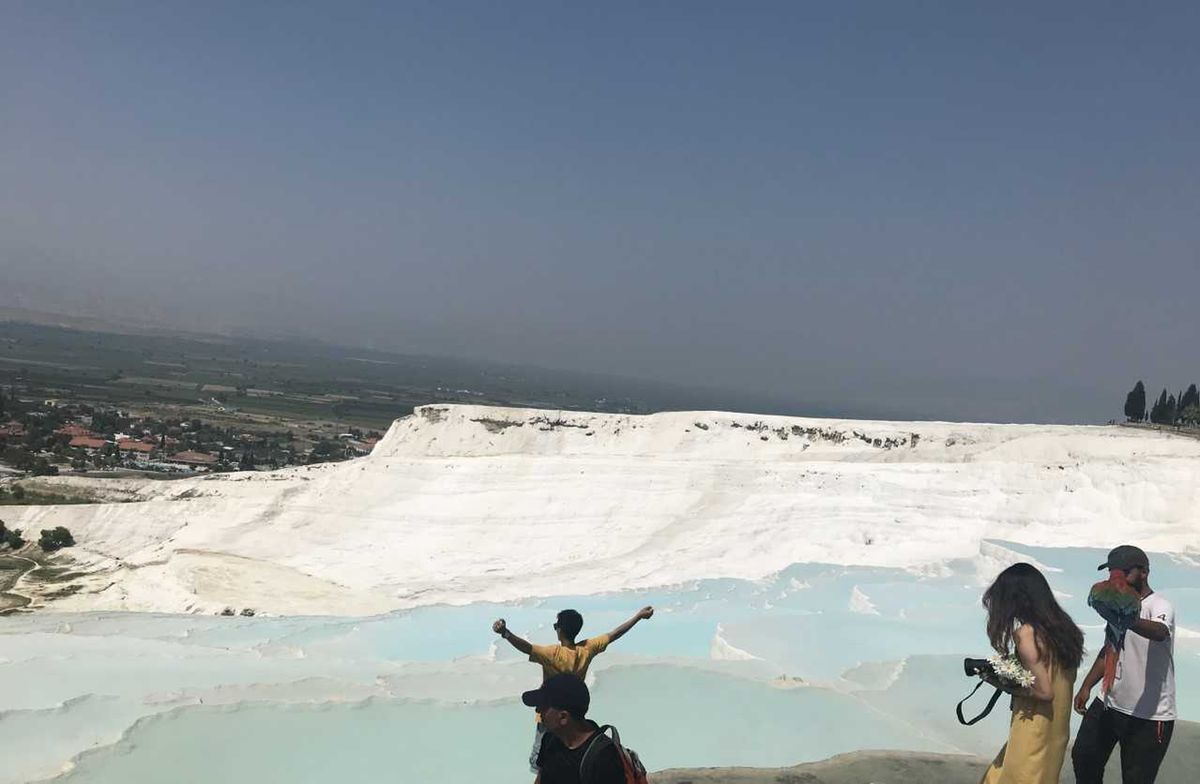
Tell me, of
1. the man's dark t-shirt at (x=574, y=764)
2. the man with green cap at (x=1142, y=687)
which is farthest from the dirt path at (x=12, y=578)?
the man with green cap at (x=1142, y=687)

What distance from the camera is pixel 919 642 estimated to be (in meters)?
7.98

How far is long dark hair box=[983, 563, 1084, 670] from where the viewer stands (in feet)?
9.18

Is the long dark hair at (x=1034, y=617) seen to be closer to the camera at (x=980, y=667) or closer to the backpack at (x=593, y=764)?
the camera at (x=980, y=667)

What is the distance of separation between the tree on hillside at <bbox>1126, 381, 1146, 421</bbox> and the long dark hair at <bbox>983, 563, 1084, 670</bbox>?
44.0 meters

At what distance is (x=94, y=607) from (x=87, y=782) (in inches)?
574

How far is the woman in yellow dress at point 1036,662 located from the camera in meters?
2.80

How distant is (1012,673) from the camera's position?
2820 millimetres

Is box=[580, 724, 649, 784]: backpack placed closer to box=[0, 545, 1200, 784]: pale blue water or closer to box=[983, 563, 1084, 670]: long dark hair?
box=[983, 563, 1084, 670]: long dark hair

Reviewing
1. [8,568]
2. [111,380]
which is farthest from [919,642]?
[111,380]

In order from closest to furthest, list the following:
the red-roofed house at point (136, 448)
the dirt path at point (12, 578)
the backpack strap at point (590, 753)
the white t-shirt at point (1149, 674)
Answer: the backpack strap at point (590, 753) < the white t-shirt at point (1149, 674) < the dirt path at point (12, 578) < the red-roofed house at point (136, 448)

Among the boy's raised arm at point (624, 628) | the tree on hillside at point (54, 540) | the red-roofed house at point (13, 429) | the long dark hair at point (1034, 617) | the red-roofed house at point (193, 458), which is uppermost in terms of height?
the long dark hair at point (1034, 617)

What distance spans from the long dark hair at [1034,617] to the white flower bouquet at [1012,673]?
0.07 m

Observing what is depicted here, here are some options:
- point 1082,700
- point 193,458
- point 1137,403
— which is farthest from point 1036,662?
point 193,458

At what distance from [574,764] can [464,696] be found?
3832mm
